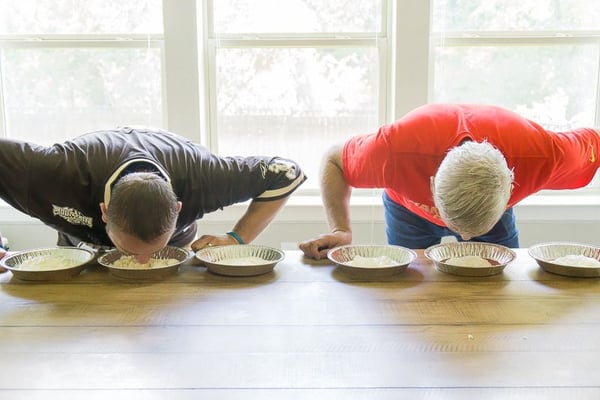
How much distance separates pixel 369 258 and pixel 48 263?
0.88 m

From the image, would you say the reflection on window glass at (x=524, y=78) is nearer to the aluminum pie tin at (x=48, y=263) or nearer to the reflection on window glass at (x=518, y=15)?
the reflection on window glass at (x=518, y=15)

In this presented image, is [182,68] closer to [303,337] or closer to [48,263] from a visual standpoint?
[48,263]

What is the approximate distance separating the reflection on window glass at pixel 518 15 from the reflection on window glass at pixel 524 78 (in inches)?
4.1

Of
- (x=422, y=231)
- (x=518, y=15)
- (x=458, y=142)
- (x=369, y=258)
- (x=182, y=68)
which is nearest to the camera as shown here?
(x=369, y=258)

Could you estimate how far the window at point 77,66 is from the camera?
2.84m

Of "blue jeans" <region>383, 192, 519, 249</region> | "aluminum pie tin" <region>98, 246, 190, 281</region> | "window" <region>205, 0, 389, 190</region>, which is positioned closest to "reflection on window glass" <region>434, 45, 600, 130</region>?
"window" <region>205, 0, 389, 190</region>

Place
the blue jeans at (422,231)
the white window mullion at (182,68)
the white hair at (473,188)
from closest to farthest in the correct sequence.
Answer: the white hair at (473,188), the blue jeans at (422,231), the white window mullion at (182,68)

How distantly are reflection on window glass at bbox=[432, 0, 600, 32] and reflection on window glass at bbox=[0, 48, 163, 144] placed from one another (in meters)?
1.53

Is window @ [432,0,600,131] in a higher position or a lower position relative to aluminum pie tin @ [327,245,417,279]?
higher

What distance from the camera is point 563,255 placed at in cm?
163

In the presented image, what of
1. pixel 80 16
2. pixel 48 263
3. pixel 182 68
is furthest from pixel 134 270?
pixel 80 16

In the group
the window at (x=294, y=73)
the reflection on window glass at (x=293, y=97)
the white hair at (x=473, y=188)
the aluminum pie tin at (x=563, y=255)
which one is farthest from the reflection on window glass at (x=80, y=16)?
the aluminum pie tin at (x=563, y=255)

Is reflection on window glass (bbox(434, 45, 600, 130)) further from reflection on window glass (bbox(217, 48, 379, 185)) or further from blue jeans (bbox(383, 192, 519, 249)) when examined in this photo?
blue jeans (bbox(383, 192, 519, 249))

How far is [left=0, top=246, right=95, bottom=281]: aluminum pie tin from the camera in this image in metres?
1.43
